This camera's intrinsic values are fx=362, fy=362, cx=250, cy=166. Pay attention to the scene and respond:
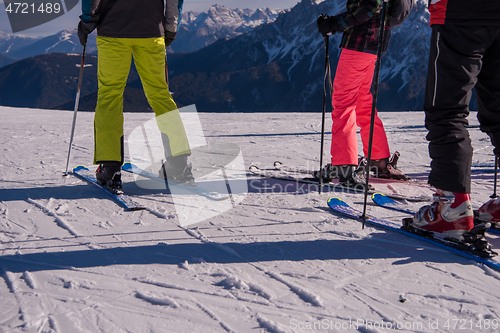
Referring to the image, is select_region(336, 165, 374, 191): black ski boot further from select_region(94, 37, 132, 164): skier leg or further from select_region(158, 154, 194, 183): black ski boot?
select_region(94, 37, 132, 164): skier leg

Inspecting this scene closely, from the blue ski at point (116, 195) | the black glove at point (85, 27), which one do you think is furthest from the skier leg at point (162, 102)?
the blue ski at point (116, 195)

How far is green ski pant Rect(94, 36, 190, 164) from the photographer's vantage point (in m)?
2.68

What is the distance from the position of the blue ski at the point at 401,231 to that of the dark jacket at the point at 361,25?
117cm

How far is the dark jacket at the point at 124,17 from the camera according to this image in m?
2.59

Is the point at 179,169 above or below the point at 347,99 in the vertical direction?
below

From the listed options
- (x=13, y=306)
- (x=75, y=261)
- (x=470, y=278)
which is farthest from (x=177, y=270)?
(x=470, y=278)

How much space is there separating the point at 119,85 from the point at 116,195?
85 centimetres

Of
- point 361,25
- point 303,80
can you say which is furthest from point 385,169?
point 303,80

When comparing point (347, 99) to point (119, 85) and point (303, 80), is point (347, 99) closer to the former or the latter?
point (119, 85)

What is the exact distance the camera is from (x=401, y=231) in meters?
1.96

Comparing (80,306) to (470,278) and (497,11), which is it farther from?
(497,11)

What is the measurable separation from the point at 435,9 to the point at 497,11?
0.82 ft

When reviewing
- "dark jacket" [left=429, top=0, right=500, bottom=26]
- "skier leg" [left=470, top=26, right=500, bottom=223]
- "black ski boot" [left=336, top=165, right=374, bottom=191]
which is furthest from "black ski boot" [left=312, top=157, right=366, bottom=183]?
"dark jacket" [left=429, top=0, right=500, bottom=26]

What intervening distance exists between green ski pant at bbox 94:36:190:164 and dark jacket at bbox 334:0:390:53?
1421 millimetres
